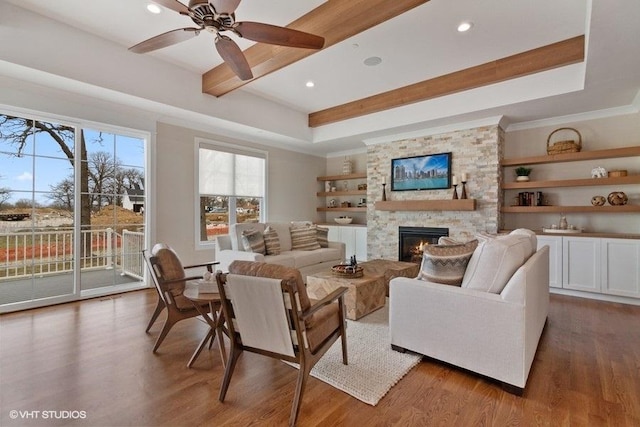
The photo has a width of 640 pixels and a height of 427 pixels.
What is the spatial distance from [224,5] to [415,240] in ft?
15.9

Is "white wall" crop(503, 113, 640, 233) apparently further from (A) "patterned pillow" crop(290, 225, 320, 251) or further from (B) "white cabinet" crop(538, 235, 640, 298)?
(A) "patterned pillow" crop(290, 225, 320, 251)

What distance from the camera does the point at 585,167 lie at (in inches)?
180

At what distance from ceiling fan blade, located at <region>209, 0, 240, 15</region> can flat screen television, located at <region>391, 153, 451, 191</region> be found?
4276 mm

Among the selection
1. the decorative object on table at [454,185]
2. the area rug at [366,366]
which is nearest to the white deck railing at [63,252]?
the area rug at [366,366]

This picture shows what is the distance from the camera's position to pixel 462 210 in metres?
5.16

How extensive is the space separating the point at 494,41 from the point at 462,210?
8.59 ft

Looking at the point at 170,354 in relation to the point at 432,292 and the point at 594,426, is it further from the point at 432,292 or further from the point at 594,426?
the point at 594,426

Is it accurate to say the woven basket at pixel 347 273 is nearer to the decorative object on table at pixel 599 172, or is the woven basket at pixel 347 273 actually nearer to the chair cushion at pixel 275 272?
the chair cushion at pixel 275 272

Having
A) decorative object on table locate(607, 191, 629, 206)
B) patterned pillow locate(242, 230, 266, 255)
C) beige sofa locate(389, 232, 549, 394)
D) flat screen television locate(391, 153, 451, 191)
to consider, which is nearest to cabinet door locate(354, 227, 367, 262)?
flat screen television locate(391, 153, 451, 191)

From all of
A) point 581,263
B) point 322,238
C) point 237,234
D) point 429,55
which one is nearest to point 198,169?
point 237,234

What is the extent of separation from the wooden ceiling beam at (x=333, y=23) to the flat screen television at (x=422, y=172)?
10.5 feet

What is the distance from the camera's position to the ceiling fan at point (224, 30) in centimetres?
216

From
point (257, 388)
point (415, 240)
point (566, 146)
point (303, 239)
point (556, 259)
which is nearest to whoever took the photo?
point (257, 388)

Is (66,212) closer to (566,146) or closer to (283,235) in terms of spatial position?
(283,235)
